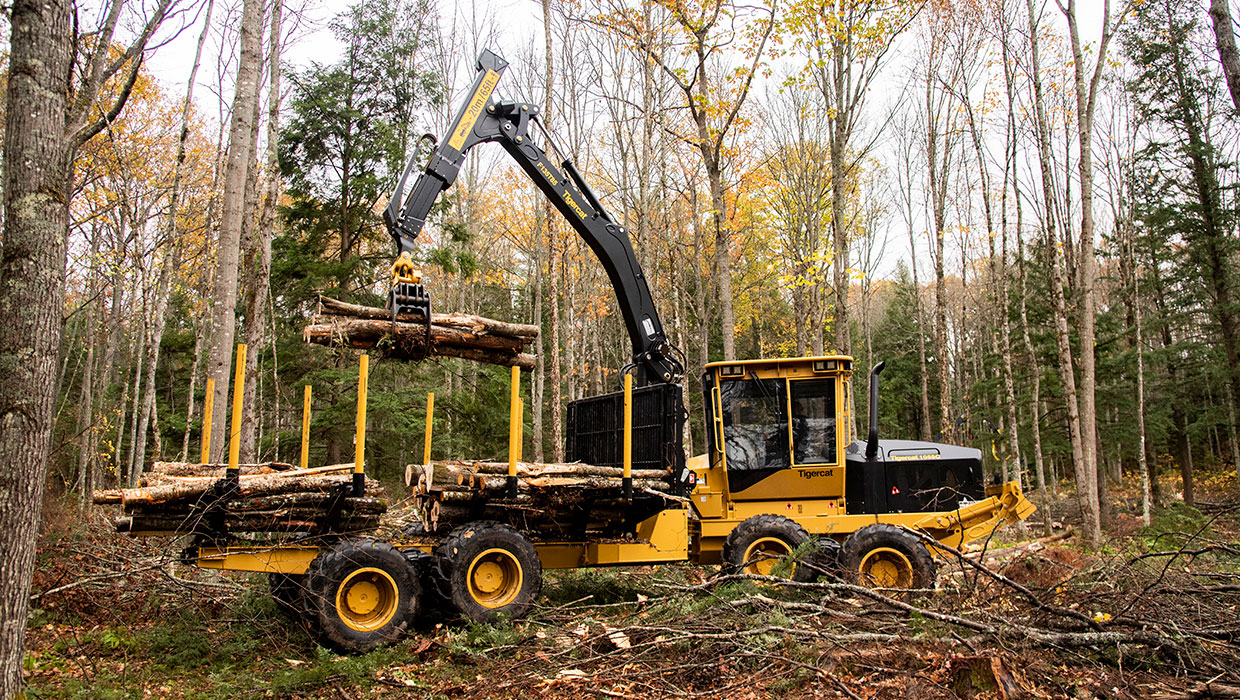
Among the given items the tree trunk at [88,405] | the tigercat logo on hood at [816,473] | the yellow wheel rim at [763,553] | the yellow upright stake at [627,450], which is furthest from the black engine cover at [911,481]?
the tree trunk at [88,405]

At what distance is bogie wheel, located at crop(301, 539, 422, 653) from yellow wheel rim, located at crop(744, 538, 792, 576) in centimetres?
348

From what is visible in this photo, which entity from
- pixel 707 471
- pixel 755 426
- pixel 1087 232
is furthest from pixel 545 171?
pixel 1087 232

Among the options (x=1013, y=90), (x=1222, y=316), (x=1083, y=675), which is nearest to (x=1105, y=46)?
(x=1013, y=90)

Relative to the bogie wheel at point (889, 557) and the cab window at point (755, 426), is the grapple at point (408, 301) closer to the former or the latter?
the cab window at point (755, 426)

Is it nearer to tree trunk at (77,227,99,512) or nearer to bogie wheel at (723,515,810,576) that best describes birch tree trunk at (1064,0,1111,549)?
bogie wheel at (723,515,810,576)

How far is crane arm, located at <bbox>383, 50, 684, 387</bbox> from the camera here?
7203 mm

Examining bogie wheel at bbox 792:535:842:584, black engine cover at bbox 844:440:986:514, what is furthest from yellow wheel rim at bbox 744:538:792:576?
black engine cover at bbox 844:440:986:514

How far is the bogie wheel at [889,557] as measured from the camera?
761 cm

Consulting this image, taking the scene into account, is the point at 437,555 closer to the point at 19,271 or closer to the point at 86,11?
the point at 19,271

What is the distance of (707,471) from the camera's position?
8.78m

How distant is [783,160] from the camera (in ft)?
85.9

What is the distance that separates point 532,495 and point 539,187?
3542mm

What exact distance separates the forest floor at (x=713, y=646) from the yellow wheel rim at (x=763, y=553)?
0.86 meters

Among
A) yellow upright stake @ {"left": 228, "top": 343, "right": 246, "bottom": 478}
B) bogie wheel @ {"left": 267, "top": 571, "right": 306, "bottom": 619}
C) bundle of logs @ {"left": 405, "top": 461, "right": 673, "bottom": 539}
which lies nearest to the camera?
yellow upright stake @ {"left": 228, "top": 343, "right": 246, "bottom": 478}
